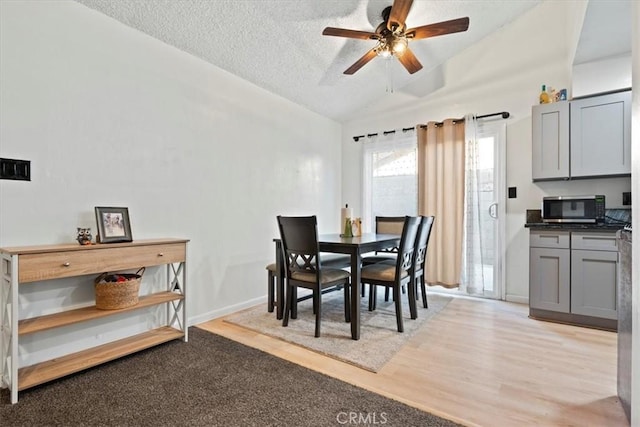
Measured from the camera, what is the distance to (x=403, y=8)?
221 cm

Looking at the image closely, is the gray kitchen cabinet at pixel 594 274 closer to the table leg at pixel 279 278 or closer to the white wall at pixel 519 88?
the white wall at pixel 519 88

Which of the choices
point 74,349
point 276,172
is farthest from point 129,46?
point 74,349

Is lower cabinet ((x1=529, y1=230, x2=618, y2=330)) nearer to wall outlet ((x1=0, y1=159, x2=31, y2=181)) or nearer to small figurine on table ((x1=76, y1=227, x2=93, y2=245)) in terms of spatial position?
small figurine on table ((x1=76, y1=227, x2=93, y2=245))

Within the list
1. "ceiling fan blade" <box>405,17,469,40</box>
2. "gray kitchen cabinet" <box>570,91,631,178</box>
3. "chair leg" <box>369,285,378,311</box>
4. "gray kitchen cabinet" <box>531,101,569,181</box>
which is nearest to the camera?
"ceiling fan blade" <box>405,17,469,40</box>

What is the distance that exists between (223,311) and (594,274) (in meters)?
3.34

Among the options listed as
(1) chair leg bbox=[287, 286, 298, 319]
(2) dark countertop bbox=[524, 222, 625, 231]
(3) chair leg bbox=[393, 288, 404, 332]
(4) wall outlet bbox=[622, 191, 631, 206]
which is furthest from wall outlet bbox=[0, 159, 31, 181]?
(4) wall outlet bbox=[622, 191, 631, 206]

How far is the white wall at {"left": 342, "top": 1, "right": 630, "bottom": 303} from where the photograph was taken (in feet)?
10.7

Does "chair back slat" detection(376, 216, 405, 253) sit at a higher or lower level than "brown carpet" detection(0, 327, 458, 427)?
higher

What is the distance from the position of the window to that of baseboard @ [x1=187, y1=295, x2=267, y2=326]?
6.41ft

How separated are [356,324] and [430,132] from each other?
104 inches

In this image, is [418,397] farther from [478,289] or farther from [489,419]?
[478,289]

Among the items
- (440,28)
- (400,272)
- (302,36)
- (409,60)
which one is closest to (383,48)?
(409,60)

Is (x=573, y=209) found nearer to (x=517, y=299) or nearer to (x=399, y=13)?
(x=517, y=299)

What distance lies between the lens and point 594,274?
270cm
